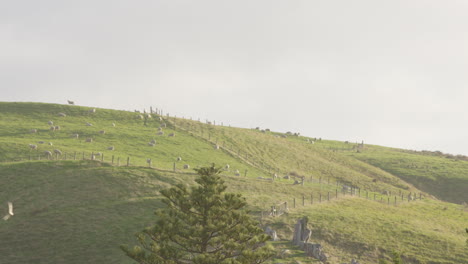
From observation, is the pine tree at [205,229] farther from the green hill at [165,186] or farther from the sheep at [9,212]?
the sheep at [9,212]

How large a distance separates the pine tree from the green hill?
442 inches

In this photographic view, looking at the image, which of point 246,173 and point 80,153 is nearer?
point 80,153

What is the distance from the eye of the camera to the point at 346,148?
5231 inches

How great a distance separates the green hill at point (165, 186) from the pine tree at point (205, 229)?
11.2m

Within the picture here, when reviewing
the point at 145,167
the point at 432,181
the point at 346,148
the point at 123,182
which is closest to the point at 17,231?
the point at 123,182

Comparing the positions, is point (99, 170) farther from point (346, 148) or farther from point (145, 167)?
point (346, 148)

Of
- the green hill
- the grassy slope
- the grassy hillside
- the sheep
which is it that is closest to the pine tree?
the green hill

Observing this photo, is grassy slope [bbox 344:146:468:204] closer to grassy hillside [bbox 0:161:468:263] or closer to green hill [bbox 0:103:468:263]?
green hill [bbox 0:103:468:263]

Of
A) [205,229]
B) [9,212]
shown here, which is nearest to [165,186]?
[9,212]

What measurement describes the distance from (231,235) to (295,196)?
113 feet

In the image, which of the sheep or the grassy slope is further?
the grassy slope

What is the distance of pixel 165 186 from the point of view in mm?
57781

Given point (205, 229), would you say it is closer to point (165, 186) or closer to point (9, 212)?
point (165, 186)

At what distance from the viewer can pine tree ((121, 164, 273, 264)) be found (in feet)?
95.8
